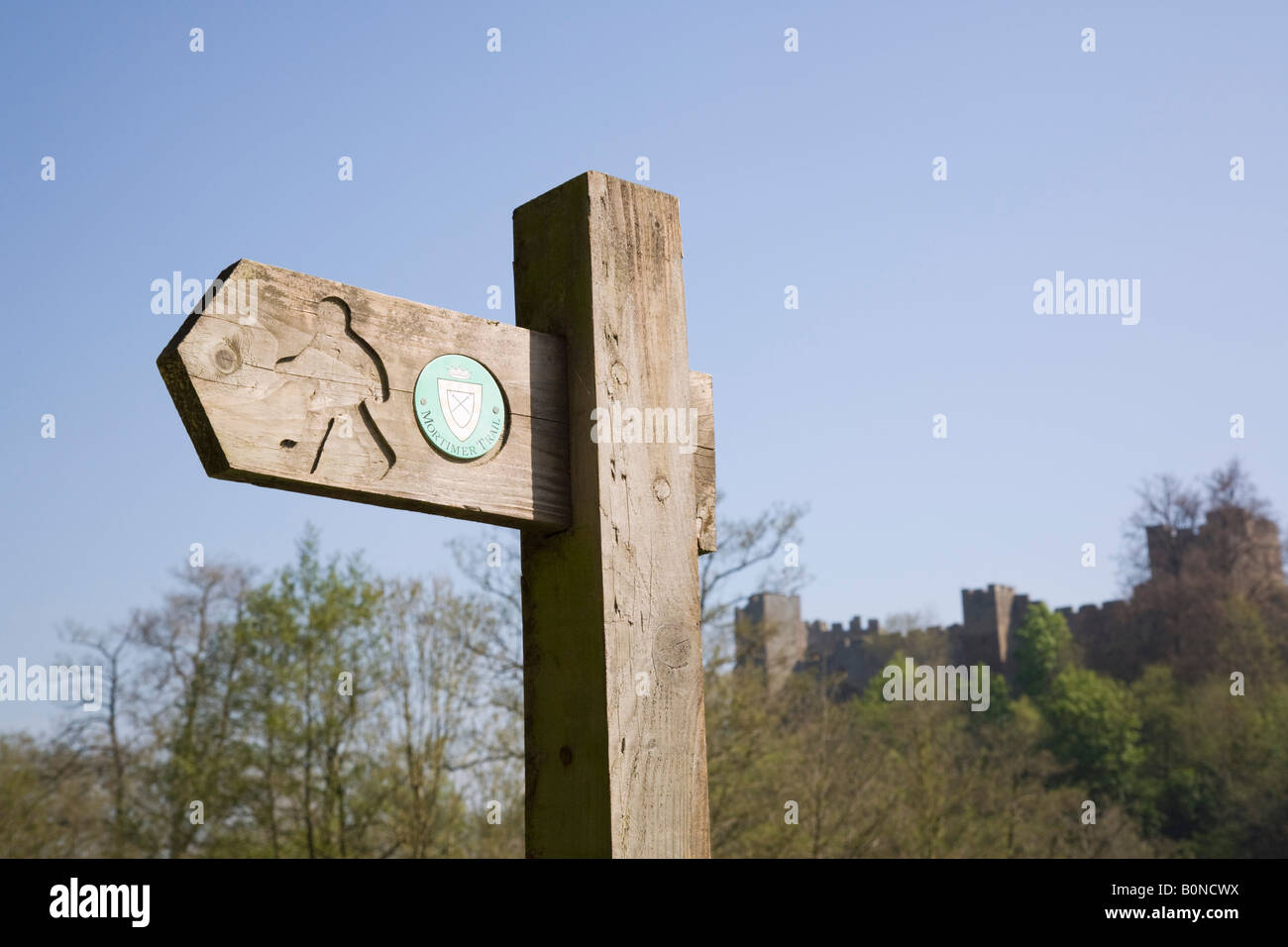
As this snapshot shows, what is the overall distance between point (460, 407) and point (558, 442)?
5.6 inches

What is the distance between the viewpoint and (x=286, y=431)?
1151 mm

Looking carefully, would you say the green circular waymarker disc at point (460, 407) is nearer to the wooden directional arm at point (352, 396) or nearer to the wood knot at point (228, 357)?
the wooden directional arm at point (352, 396)

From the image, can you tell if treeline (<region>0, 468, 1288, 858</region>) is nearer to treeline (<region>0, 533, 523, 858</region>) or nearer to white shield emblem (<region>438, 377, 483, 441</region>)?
treeline (<region>0, 533, 523, 858</region>)

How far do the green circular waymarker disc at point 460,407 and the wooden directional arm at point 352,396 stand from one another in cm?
1

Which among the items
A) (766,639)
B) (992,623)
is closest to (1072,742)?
(992,623)

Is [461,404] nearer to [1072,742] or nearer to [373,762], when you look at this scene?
[373,762]

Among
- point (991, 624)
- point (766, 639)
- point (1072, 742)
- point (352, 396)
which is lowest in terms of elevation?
point (1072, 742)

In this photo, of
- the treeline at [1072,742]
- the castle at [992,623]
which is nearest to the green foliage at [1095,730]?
the treeline at [1072,742]

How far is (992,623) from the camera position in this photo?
44.8 m

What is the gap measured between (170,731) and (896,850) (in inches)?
408

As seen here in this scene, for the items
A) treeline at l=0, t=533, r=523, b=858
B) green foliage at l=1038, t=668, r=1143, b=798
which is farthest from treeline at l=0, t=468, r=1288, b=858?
green foliage at l=1038, t=668, r=1143, b=798

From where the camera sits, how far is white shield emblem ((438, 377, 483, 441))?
4.23ft
